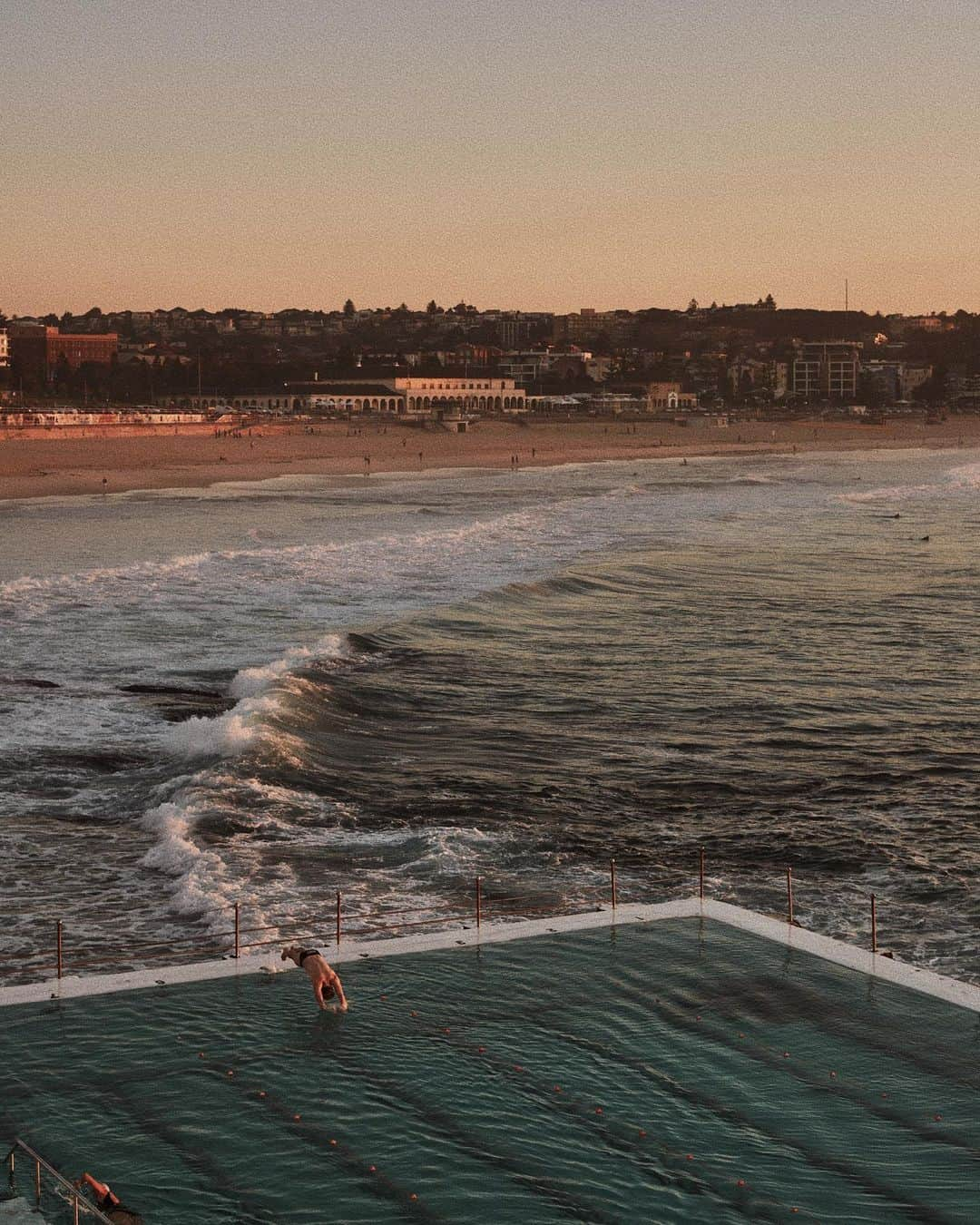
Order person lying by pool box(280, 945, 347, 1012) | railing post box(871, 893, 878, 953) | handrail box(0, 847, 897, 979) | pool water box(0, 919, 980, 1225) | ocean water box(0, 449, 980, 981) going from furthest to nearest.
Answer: ocean water box(0, 449, 980, 981) < handrail box(0, 847, 897, 979) < railing post box(871, 893, 878, 953) < person lying by pool box(280, 945, 347, 1012) < pool water box(0, 919, 980, 1225)

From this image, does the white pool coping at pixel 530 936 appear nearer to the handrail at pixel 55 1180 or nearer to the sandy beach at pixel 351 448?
the handrail at pixel 55 1180

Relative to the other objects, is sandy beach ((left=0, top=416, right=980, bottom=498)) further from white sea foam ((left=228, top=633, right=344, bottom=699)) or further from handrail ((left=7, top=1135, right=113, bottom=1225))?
handrail ((left=7, top=1135, right=113, bottom=1225))

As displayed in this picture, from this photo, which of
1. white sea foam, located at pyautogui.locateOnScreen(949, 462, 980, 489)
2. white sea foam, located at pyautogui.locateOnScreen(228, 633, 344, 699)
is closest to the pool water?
white sea foam, located at pyautogui.locateOnScreen(228, 633, 344, 699)

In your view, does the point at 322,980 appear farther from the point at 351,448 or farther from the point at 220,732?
the point at 351,448

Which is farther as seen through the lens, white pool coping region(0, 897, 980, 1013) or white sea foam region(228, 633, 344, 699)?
white sea foam region(228, 633, 344, 699)

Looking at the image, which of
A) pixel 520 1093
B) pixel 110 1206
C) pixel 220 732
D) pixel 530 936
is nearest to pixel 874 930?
pixel 530 936

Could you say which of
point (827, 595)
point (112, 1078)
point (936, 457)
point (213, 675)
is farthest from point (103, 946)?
point (936, 457)
